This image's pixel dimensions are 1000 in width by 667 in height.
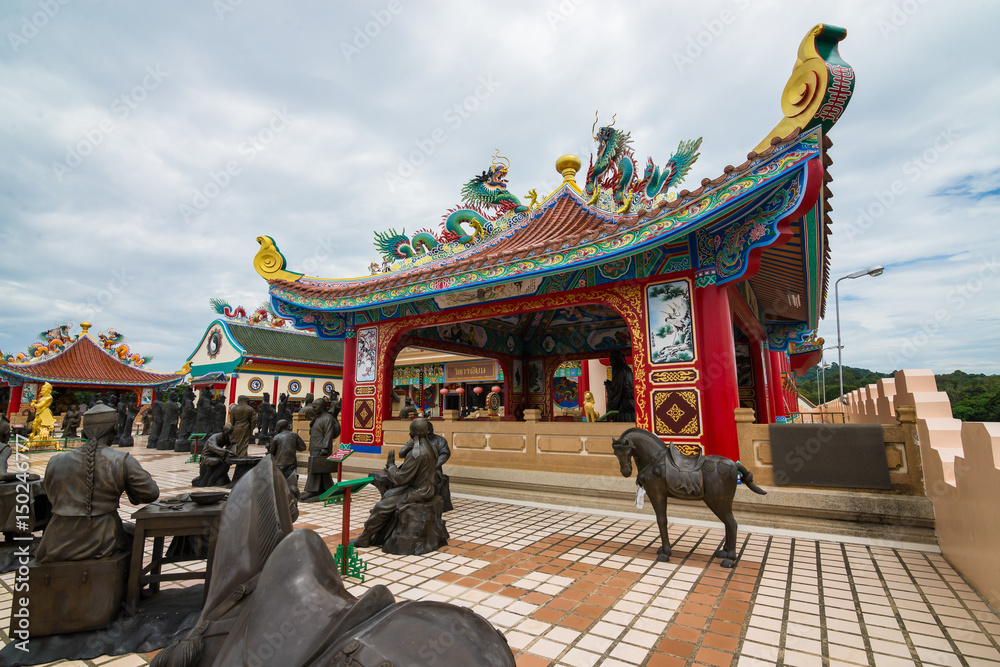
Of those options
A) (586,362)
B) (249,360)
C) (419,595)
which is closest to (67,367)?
(249,360)

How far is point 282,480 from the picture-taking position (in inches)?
67.6

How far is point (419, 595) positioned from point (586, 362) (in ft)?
46.1

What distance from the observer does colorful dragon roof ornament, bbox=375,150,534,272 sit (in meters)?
9.76

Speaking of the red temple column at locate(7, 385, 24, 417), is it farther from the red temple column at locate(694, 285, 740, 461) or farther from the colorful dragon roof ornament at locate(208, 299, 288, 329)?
the red temple column at locate(694, 285, 740, 461)

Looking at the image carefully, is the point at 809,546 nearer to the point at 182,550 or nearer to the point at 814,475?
the point at 814,475

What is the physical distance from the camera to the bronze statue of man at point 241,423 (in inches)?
338

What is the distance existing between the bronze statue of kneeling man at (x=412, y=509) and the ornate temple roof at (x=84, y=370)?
2761 centimetres

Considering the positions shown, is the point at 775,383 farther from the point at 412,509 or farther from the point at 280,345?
the point at 280,345

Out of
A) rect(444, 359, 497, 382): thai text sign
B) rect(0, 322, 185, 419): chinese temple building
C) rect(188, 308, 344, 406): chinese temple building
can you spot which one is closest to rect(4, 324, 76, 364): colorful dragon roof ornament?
rect(0, 322, 185, 419): chinese temple building

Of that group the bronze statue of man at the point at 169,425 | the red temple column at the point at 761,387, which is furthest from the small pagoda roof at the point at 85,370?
the red temple column at the point at 761,387

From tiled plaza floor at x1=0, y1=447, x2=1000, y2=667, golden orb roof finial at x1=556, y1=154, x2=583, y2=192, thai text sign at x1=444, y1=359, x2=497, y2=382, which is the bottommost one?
tiled plaza floor at x1=0, y1=447, x2=1000, y2=667

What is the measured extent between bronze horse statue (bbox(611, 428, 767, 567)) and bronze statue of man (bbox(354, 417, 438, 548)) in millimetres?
2087

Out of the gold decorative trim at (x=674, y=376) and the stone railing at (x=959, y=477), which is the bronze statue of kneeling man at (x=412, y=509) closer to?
the gold decorative trim at (x=674, y=376)

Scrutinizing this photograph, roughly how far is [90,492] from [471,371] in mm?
17978
